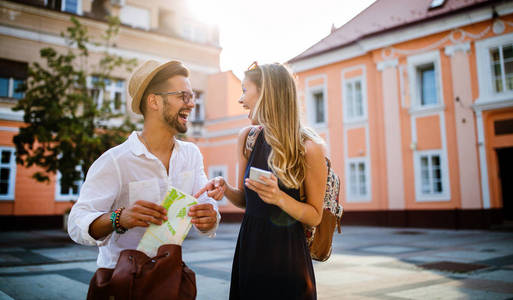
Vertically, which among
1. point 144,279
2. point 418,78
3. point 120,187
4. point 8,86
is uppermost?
point 8,86

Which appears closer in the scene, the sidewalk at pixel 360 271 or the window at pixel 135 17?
the sidewalk at pixel 360 271

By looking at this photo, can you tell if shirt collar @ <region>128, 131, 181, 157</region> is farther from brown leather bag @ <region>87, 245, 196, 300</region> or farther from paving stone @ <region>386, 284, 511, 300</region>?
paving stone @ <region>386, 284, 511, 300</region>

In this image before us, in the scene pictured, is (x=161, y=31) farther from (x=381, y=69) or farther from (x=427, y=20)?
(x=427, y=20)

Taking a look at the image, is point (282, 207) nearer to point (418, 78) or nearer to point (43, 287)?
point (43, 287)

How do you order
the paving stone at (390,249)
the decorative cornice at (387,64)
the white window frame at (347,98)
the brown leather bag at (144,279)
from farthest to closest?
the white window frame at (347,98)
the decorative cornice at (387,64)
the paving stone at (390,249)
the brown leather bag at (144,279)

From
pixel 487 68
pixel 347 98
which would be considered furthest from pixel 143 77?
pixel 347 98

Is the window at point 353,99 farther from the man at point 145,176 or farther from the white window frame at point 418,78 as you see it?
the man at point 145,176

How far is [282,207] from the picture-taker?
1.94 metres

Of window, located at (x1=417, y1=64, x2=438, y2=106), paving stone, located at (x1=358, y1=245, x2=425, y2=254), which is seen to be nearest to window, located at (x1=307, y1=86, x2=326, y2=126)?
window, located at (x1=417, y1=64, x2=438, y2=106)

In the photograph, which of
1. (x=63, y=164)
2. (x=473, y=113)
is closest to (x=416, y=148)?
(x=473, y=113)

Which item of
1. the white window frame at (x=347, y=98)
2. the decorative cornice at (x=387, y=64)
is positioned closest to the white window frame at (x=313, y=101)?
the white window frame at (x=347, y=98)

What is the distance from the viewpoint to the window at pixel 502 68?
14.2 metres

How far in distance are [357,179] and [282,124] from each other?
16.5 meters

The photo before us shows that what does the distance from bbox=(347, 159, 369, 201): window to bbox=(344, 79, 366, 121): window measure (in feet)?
6.95
